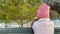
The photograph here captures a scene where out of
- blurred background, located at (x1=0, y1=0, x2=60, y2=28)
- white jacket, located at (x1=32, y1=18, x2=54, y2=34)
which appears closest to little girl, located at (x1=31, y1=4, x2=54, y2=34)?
white jacket, located at (x1=32, y1=18, x2=54, y2=34)

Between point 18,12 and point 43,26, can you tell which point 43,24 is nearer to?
point 43,26

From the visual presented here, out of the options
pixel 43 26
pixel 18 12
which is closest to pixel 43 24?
pixel 43 26

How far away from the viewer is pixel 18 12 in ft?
7.52

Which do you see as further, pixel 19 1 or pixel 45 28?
pixel 19 1

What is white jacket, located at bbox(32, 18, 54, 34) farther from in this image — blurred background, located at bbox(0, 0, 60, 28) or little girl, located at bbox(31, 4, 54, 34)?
blurred background, located at bbox(0, 0, 60, 28)

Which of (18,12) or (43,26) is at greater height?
(18,12)

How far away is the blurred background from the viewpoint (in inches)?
89.4

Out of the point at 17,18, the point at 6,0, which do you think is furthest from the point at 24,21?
the point at 6,0

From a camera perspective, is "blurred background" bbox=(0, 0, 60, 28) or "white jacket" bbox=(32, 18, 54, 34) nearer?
"white jacket" bbox=(32, 18, 54, 34)

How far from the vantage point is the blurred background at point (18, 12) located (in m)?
2.27

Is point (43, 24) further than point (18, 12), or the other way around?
point (18, 12)

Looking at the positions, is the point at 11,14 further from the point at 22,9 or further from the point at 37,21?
the point at 37,21

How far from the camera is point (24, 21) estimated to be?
2.34 m

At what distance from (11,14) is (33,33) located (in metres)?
0.57
